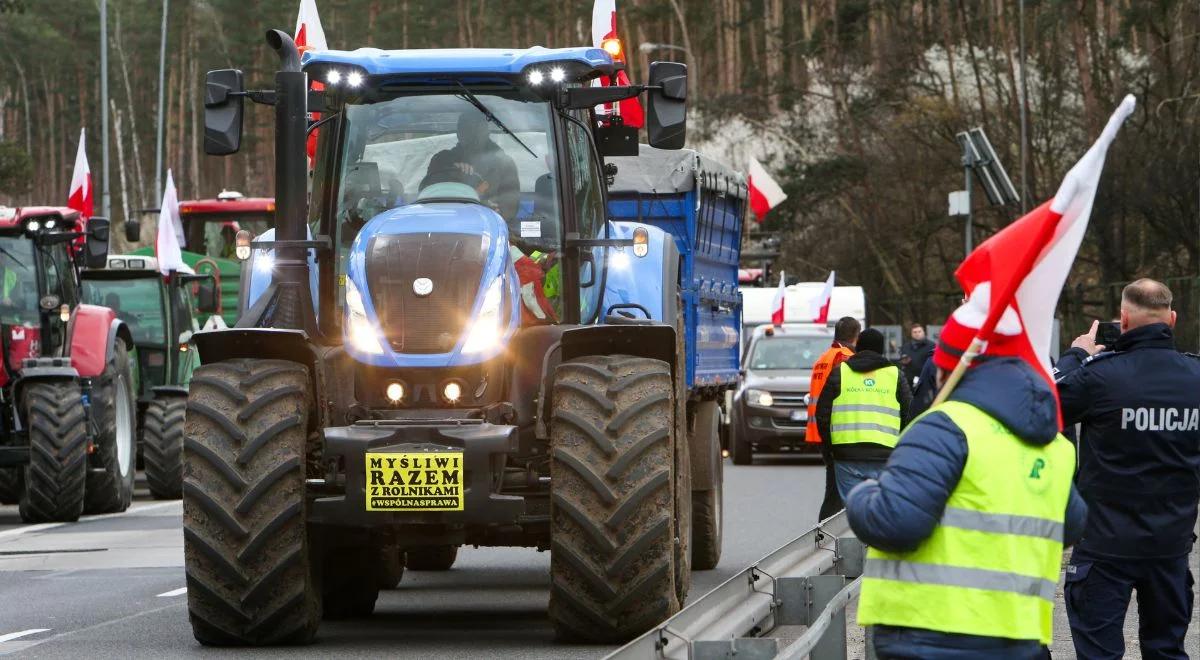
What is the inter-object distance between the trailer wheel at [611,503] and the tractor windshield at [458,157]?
1.34 meters

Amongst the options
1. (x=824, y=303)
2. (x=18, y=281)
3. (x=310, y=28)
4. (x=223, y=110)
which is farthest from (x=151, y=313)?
(x=223, y=110)

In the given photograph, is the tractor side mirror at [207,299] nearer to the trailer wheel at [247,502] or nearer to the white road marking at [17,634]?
the white road marking at [17,634]

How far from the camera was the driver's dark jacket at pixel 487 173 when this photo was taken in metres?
11.2

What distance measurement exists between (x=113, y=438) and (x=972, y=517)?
16.0m

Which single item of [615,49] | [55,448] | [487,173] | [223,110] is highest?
[615,49]

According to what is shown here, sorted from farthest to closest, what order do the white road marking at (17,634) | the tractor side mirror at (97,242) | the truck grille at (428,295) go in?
1. the tractor side mirror at (97,242)
2. the white road marking at (17,634)
3. the truck grille at (428,295)

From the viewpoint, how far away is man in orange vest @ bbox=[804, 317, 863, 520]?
15703 mm

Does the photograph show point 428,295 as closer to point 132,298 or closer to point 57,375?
point 57,375

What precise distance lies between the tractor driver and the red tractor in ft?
28.4

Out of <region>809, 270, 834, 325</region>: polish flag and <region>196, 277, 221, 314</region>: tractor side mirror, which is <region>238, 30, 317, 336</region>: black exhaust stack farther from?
<region>809, 270, 834, 325</region>: polish flag

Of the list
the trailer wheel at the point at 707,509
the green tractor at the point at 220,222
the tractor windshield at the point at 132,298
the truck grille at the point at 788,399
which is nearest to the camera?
the trailer wheel at the point at 707,509

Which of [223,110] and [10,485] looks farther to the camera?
[10,485]

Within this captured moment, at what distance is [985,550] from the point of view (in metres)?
5.57

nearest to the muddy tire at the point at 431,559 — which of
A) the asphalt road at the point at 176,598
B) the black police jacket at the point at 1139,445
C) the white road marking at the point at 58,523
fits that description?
the asphalt road at the point at 176,598
